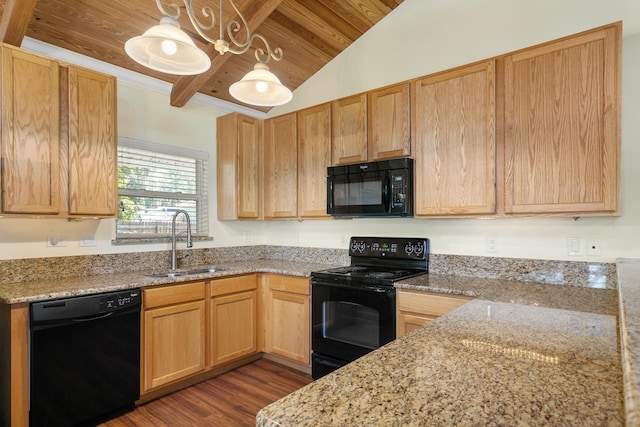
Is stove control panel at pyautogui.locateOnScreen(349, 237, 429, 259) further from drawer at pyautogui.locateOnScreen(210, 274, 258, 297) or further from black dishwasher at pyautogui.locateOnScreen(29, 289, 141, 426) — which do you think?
black dishwasher at pyautogui.locateOnScreen(29, 289, 141, 426)

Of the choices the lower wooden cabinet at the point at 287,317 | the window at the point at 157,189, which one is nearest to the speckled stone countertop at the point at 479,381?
the lower wooden cabinet at the point at 287,317

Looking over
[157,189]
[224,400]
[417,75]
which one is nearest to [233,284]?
[224,400]

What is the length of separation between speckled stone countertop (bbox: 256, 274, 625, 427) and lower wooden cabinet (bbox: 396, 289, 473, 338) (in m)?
0.78

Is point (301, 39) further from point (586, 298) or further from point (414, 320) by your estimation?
point (586, 298)

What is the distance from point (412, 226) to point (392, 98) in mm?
1028

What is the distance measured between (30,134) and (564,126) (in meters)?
3.07

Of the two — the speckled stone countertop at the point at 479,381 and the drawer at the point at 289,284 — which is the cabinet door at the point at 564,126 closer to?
the speckled stone countertop at the point at 479,381

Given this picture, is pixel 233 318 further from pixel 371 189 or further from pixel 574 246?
pixel 574 246

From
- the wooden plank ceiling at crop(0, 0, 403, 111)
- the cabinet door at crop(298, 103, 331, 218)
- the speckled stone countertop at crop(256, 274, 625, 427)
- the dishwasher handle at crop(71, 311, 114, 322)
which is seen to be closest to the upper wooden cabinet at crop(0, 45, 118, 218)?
the wooden plank ceiling at crop(0, 0, 403, 111)

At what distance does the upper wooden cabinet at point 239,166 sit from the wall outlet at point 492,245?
6.81ft

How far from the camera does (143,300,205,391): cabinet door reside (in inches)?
97.2

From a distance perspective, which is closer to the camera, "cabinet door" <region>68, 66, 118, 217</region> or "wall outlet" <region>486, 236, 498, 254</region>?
"cabinet door" <region>68, 66, 118, 217</region>

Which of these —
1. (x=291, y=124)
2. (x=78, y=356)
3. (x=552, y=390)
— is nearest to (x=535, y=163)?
(x=552, y=390)

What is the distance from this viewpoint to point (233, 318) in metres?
2.99
